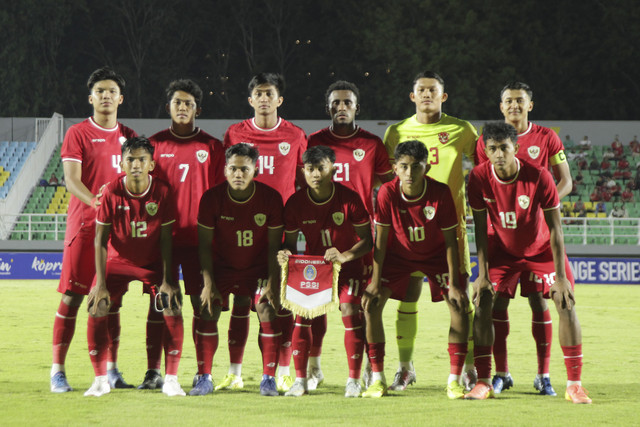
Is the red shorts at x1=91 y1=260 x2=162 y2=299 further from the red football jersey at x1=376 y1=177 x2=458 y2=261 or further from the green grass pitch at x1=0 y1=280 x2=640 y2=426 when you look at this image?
the red football jersey at x1=376 y1=177 x2=458 y2=261

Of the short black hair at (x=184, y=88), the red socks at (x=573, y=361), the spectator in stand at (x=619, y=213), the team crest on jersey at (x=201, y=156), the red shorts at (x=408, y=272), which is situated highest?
the short black hair at (x=184, y=88)

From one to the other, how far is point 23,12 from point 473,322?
37.4 m

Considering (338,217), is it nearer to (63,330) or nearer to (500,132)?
(500,132)

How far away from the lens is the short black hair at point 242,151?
20.8 feet

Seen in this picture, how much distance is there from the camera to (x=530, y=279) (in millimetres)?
6488

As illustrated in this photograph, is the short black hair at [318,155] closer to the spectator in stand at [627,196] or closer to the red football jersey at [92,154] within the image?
the red football jersey at [92,154]

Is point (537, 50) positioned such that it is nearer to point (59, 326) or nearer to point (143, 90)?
point (143, 90)

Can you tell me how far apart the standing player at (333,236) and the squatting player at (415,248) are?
0.12 meters

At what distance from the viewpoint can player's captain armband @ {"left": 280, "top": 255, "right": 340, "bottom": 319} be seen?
6.38 metres

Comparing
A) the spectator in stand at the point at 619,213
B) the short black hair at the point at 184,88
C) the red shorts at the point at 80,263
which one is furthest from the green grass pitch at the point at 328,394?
the spectator in stand at the point at 619,213

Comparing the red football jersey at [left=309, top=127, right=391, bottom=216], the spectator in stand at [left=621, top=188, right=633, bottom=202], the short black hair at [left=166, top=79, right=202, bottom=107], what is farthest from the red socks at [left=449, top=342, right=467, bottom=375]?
the spectator in stand at [left=621, top=188, right=633, bottom=202]

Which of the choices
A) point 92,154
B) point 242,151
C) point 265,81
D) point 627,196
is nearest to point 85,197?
point 92,154

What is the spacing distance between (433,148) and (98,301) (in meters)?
2.73

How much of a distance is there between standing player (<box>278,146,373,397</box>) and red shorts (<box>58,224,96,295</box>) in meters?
1.46
